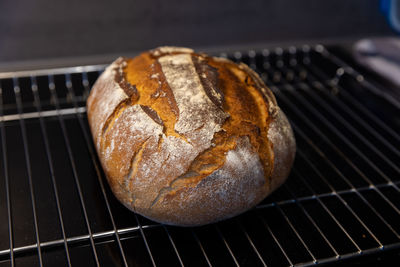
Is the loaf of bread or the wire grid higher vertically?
the loaf of bread


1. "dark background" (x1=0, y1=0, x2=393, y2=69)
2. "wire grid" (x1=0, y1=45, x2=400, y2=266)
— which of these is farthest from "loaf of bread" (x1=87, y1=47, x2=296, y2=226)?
"dark background" (x1=0, y1=0, x2=393, y2=69)

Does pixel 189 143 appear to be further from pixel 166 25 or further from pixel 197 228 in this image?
pixel 166 25

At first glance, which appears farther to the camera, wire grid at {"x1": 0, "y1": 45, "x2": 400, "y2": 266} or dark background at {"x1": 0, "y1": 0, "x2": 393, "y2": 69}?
dark background at {"x1": 0, "y1": 0, "x2": 393, "y2": 69}

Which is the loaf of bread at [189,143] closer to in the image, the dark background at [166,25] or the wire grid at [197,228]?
the wire grid at [197,228]

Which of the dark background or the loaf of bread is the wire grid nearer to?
the loaf of bread

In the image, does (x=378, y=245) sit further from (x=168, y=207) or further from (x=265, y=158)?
(x=168, y=207)

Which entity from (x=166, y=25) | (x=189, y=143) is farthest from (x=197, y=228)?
(x=166, y=25)
